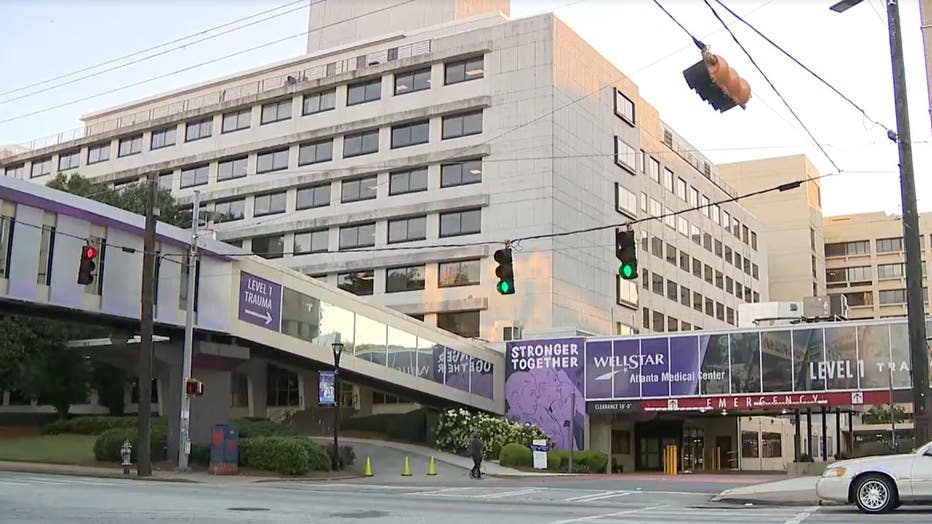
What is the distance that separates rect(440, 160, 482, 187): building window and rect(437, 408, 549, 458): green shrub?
1805cm

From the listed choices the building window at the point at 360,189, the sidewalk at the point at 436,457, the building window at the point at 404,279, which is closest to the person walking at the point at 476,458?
the sidewalk at the point at 436,457

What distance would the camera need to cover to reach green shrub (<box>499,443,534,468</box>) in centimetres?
4128

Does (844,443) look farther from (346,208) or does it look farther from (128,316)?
(128,316)

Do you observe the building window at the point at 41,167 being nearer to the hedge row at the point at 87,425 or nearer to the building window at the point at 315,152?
the building window at the point at 315,152

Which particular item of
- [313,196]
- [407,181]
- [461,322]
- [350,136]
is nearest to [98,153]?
[313,196]

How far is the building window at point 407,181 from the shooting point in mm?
60406

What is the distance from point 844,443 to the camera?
96.2 metres

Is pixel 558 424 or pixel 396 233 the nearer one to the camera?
pixel 558 424

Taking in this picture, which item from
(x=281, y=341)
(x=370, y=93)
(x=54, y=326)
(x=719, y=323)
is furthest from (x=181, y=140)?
(x=719, y=323)

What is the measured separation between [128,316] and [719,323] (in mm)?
60122

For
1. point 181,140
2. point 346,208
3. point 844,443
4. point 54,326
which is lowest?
point 844,443

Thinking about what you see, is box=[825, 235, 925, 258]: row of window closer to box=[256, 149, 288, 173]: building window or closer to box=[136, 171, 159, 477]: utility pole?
box=[256, 149, 288, 173]: building window

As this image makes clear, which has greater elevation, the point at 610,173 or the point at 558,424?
the point at 610,173

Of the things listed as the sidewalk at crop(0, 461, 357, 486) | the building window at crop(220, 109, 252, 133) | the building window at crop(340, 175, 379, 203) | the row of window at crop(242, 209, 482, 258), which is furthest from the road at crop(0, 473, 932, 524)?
the building window at crop(220, 109, 252, 133)
